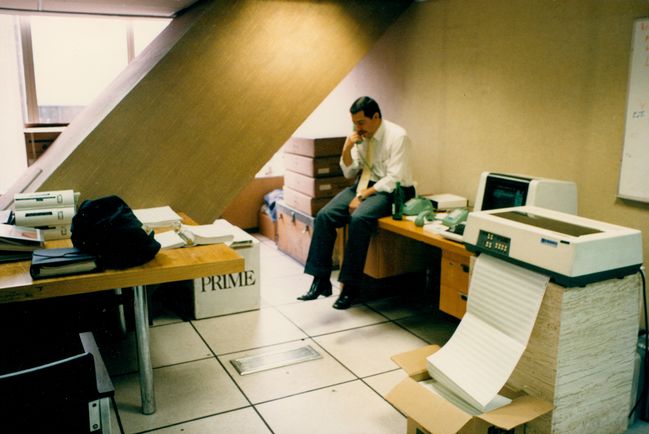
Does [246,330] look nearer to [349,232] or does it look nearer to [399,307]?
[349,232]

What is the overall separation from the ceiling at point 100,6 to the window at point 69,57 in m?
0.94

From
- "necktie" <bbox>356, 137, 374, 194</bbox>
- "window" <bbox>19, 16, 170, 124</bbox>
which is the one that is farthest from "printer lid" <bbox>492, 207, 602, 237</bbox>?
"window" <bbox>19, 16, 170, 124</bbox>

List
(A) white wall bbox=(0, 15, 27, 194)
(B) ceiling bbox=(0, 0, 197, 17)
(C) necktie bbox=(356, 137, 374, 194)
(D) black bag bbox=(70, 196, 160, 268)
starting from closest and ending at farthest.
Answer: (D) black bag bbox=(70, 196, 160, 268), (B) ceiling bbox=(0, 0, 197, 17), (C) necktie bbox=(356, 137, 374, 194), (A) white wall bbox=(0, 15, 27, 194)

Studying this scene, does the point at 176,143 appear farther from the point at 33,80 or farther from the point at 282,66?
the point at 33,80

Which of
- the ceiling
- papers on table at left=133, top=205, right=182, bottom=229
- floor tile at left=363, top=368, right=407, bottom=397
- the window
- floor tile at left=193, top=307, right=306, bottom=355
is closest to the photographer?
floor tile at left=363, top=368, right=407, bottom=397

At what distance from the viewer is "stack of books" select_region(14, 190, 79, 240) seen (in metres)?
2.91

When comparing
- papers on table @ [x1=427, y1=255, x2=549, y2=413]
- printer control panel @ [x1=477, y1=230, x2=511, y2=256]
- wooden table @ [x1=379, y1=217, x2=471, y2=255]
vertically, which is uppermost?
printer control panel @ [x1=477, y1=230, x2=511, y2=256]

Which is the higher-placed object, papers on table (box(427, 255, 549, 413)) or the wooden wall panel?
the wooden wall panel

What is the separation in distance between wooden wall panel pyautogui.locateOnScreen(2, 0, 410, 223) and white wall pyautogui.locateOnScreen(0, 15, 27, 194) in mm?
2286

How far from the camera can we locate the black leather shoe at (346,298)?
3.98 meters

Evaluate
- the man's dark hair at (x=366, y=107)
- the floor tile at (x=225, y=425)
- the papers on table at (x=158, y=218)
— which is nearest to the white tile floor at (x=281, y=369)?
the floor tile at (x=225, y=425)

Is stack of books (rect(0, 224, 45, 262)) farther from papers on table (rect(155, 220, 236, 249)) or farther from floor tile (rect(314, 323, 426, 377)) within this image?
floor tile (rect(314, 323, 426, 377))

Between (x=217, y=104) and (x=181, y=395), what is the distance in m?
1.89

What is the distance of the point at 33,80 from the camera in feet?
17.6
